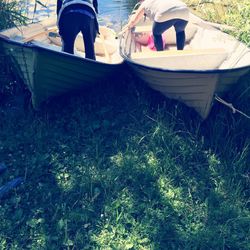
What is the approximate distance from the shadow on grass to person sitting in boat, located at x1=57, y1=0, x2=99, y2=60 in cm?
70

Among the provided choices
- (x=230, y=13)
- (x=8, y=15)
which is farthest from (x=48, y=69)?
(x=230, y=13)

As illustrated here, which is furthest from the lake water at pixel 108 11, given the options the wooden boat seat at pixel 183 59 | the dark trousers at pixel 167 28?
the wooden boat seat at pixel 183 59

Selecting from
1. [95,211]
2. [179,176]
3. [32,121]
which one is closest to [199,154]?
[179,176]

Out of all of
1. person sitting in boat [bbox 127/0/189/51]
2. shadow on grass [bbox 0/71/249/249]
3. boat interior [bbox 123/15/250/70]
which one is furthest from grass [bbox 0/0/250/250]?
person sitting in boat [bbox 127/0/189/51]

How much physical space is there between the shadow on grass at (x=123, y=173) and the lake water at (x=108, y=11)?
3456mm

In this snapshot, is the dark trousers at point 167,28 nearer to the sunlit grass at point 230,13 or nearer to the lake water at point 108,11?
the sunlit grass at point 230,13

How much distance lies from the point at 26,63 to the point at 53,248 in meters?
2.22

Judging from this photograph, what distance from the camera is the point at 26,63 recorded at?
4.54 meters

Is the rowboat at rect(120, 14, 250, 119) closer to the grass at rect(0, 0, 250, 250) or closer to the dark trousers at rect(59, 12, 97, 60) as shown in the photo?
the grass at rect(0, 0, 250, 250)

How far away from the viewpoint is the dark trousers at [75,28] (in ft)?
15.0

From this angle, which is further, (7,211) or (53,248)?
(7,211)

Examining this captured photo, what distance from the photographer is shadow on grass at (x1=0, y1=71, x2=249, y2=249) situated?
3408mm

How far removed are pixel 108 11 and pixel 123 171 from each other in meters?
5.97

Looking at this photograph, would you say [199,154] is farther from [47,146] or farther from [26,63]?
[26,63]
